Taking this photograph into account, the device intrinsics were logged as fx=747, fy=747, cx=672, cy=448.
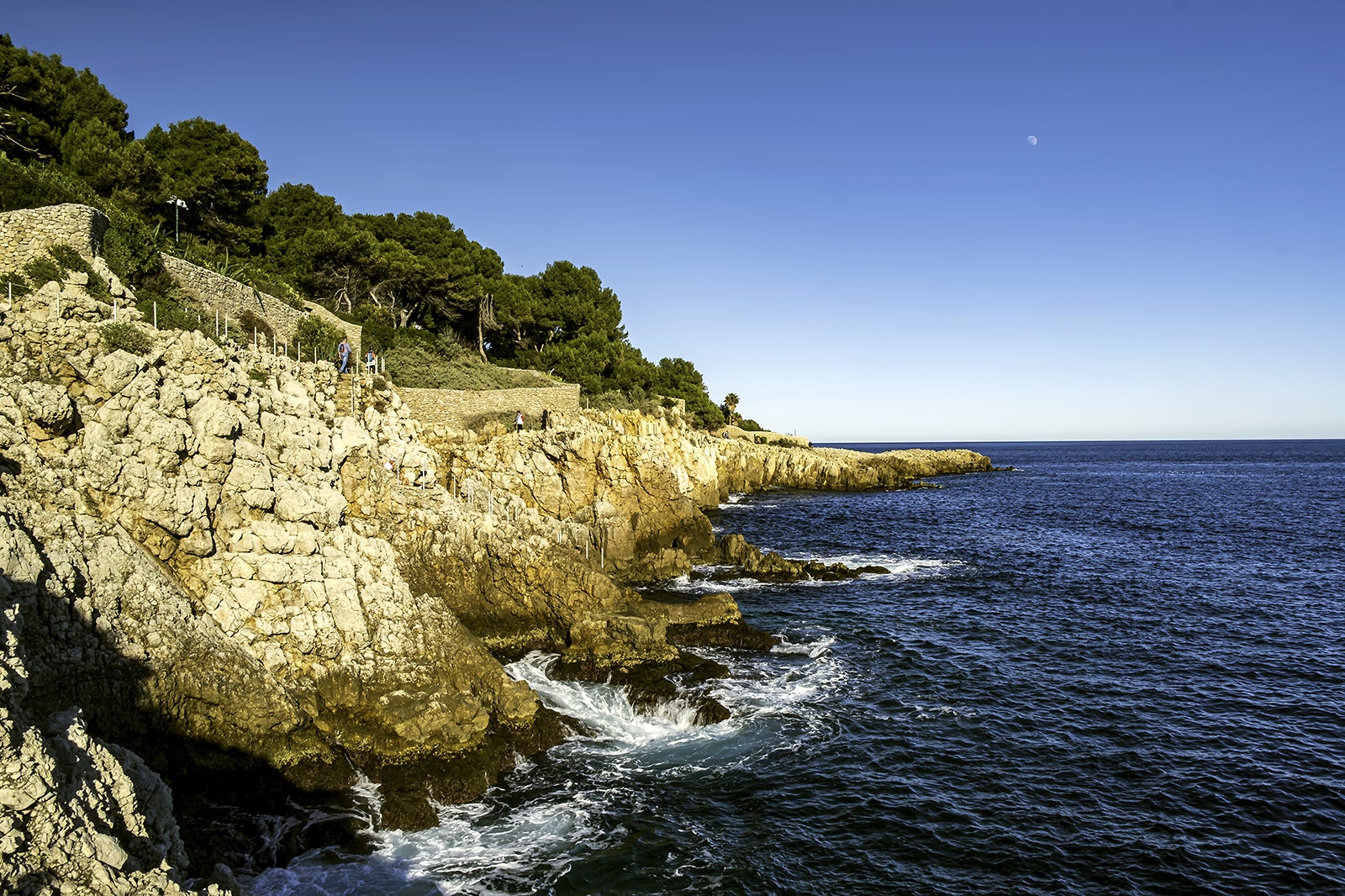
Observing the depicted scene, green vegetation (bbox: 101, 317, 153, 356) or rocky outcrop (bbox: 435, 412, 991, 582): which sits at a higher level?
green vegetation (bbox: 101, 317, 153, 356)

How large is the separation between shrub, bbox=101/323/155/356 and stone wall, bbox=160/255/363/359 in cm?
1127

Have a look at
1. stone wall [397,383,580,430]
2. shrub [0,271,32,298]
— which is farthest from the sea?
shrub [0,271,32,298]

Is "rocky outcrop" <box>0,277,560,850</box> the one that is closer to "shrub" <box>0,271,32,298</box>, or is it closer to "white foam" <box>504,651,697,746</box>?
"white foam" <box>504,651,697,746</box>

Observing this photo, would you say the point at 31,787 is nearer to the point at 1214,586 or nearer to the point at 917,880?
the point at 917,880

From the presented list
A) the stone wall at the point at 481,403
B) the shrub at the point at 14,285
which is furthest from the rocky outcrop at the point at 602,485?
the shrub at the point at 14,285

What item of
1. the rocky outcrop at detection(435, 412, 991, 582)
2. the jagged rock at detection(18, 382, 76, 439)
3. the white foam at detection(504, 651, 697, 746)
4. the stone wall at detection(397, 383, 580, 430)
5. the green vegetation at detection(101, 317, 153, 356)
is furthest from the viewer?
the stone wall at detection(397, 383, 580, 430)

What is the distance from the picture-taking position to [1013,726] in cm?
2259

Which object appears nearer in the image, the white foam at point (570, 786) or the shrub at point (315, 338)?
the white foam at point (570, 786)

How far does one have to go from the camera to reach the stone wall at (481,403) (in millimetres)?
40562

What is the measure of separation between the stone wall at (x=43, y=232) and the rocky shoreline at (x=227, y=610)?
12.3 feet

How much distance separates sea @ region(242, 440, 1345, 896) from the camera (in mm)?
15453

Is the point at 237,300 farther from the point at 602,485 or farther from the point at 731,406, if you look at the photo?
the point at 731,406

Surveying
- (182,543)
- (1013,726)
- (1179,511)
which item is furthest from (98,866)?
(1179,511)

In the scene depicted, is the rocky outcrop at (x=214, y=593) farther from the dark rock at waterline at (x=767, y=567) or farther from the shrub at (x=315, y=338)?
the dark rock at waterline at (x=767, y=567)
